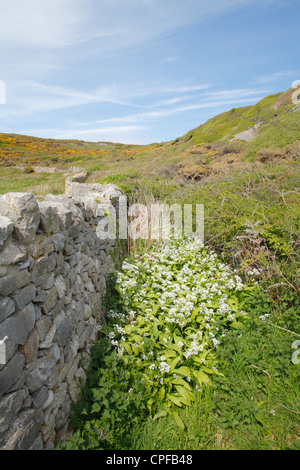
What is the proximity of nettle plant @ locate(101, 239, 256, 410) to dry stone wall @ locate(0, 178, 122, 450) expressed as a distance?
74cm

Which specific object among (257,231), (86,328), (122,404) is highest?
(257,231)

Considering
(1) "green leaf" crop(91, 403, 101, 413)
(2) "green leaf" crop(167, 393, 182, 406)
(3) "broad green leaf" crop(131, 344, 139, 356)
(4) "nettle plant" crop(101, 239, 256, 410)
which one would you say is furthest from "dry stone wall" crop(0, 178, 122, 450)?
(2) "green leaf" crop(167, 393, 182, 406)

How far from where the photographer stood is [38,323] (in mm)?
2029

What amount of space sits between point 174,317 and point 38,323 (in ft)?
7.11

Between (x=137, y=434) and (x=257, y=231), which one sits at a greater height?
(x=257, y=231)

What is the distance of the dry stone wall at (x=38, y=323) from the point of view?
1653 mm

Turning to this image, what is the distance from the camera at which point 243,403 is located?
2.71 metres

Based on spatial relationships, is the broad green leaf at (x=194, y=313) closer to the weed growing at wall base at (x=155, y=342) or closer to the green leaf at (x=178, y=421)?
the weed growing at wall base at (x=155, y=342)

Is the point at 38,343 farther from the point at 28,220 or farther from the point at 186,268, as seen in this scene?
the point at 186,268

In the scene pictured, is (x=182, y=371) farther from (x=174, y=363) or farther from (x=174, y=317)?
(x=174, y=317)

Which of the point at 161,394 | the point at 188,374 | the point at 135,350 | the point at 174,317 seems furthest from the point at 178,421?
the point at 174,317
